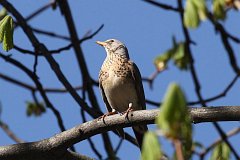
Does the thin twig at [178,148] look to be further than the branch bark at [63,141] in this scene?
No

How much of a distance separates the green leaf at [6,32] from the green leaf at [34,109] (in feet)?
9.89

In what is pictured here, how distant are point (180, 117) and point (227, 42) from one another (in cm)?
251

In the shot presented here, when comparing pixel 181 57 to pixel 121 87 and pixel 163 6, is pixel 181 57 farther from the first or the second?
pixel 121 87

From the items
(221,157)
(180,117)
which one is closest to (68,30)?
(221,157)

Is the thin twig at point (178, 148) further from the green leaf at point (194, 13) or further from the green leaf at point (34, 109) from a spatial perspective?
the green leaf at point (34, 109)

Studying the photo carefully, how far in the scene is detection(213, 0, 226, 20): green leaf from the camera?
3107 millimetres

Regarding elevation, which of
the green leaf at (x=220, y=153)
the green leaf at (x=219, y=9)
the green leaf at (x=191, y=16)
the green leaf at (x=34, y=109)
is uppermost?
the green leaf at (x=34, y=109)

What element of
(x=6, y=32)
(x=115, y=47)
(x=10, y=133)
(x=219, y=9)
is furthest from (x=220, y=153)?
(x=115, y=47)

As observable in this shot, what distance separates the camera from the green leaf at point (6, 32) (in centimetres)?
374

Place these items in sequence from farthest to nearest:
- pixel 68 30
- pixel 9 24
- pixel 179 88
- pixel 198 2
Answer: pixel 68 30 < pixel 9 24 < pixel 198 2 < pixel 179 88

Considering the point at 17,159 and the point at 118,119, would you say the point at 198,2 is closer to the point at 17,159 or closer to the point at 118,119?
the point at 118,119

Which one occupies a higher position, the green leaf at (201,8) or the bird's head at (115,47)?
the bird's head at (115,47)

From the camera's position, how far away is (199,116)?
3910 millimetres

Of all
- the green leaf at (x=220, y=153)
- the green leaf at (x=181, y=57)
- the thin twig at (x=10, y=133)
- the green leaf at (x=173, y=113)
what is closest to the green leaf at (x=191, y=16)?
the green leaf at (x=173, y=113)
